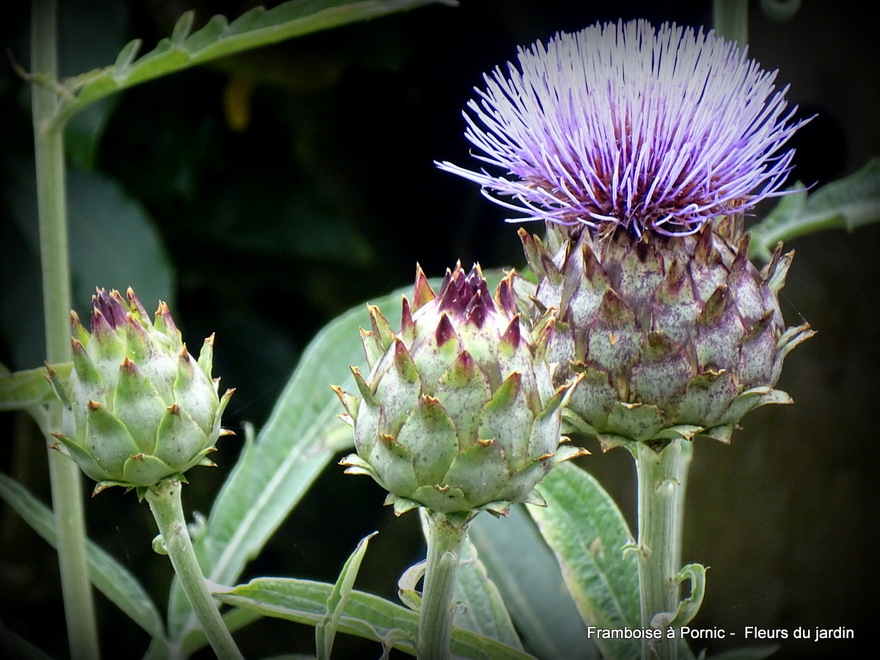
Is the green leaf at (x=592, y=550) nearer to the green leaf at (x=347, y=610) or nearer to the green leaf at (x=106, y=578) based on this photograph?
the green leaf at (x=347, y=610)

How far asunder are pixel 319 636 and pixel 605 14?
2.16ft

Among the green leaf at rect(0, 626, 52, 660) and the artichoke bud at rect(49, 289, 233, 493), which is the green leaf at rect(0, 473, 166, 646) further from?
the artichoke bud at rect(49, 289, 233, 493)

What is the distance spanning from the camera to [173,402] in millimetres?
545

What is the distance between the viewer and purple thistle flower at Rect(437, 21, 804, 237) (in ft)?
1.95

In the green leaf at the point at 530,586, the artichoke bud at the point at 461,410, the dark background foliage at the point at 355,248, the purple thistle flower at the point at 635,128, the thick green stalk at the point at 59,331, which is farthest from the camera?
the dark background foliage at the point at 355,248

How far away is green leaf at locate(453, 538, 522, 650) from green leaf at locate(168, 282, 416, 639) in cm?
15

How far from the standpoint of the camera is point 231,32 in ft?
2.10

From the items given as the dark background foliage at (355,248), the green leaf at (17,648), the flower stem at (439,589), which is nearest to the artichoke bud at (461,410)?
the flower stem at (439,589)

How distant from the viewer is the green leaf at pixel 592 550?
0.69 metres

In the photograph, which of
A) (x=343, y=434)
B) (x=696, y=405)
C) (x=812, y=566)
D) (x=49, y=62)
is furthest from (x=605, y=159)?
(x=812, y=566)

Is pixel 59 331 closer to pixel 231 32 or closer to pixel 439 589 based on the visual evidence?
pixel 231 32

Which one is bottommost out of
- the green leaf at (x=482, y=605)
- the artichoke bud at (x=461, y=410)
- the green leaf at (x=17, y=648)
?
the green leaf at (x=482, y=605)

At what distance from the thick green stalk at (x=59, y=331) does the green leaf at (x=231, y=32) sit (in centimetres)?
8

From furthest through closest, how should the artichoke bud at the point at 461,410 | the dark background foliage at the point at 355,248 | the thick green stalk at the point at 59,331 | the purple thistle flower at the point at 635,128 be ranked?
the dark background foliage at the point at 355,248 < the thick green stalk at the point at 59,331 < the purple thistle flower at the point at 635,128 < the artichoke bud at the point at 461,410
